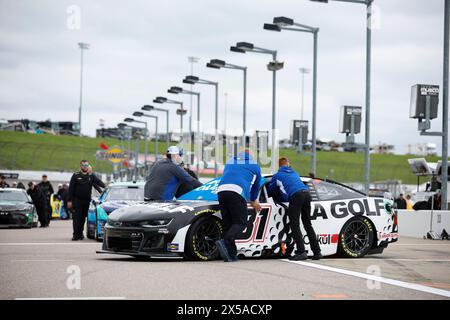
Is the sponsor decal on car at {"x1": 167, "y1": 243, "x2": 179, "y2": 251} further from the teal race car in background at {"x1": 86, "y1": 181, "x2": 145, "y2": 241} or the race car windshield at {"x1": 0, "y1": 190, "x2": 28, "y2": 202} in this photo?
the race car windshield at {"x1": 0, "y1": 190, "x2": 28, "y2": 202}

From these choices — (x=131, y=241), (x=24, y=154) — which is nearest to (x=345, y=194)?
(x=131, y=241)

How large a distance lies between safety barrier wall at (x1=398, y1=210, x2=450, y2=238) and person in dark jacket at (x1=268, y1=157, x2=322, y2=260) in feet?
34.4

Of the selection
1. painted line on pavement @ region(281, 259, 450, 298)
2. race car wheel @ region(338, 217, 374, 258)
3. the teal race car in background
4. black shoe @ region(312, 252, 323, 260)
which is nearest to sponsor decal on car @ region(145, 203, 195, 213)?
painted line on pavement @ region(281, 259, 450, 298)

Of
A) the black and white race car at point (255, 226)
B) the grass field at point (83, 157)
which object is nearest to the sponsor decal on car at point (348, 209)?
the black and white race car at point (255, 226)

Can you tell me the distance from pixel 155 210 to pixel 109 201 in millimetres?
7257

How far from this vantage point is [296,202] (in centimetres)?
1325

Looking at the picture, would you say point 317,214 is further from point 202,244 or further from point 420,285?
point 420,285

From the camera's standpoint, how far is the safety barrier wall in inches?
907

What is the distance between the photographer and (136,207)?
13.1 m

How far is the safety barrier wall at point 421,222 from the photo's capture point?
2303 cm

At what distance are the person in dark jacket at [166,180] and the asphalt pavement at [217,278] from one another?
4.05 ft

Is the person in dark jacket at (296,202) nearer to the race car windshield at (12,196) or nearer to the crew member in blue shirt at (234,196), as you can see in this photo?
the crew member in blue shirt at (234,196)

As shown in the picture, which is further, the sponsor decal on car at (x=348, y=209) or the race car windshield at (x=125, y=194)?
the race car windshield at (x=125, y=194)

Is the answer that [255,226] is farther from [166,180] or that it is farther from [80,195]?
[80,195]
